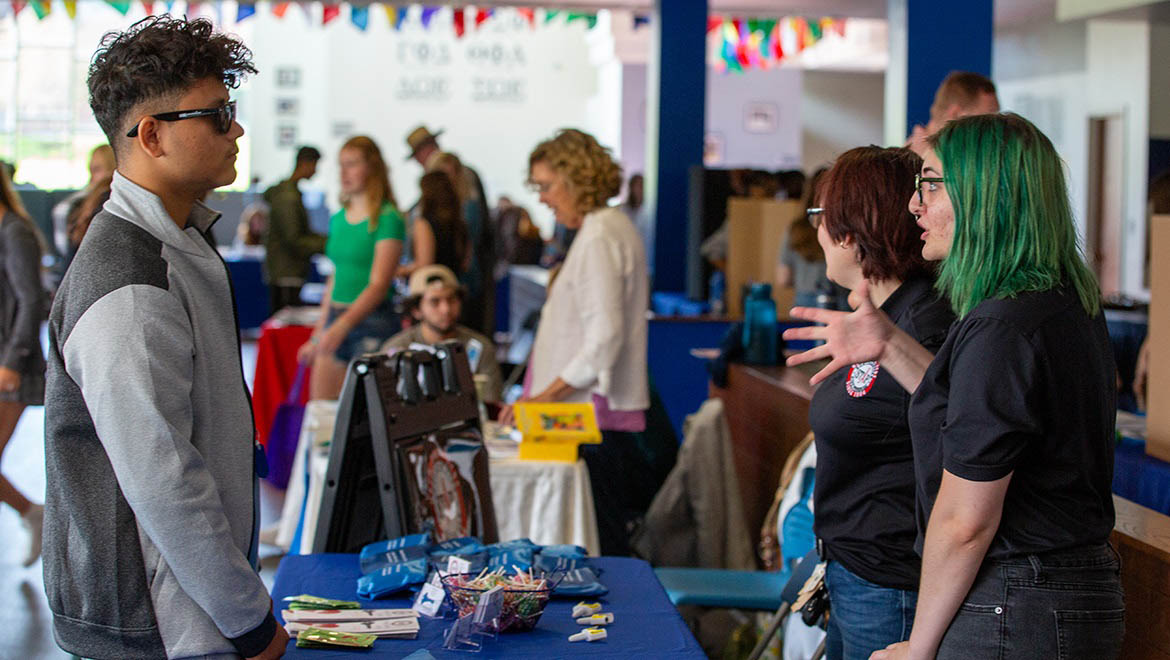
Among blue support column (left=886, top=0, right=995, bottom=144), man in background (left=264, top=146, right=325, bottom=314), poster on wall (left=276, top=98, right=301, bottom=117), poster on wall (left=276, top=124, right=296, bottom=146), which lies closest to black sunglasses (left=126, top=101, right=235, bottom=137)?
blue support column (left=886, top=0, right=995, bottom=144)

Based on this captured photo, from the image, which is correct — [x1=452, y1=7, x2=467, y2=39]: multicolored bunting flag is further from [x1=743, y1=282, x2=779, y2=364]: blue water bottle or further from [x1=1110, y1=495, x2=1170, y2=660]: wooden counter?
[x1=1110, y1=495, x2=1170, y2=660]: wooden counter

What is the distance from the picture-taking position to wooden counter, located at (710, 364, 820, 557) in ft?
12.7

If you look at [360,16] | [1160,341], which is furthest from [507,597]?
[360,16]

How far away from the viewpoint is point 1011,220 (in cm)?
150

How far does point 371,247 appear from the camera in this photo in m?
4.70

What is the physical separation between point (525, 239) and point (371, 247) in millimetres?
8502

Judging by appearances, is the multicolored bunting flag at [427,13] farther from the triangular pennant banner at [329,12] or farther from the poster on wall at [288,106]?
the poster on wall at [288,106]

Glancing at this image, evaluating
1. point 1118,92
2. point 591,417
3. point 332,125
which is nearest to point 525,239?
point 1118,92

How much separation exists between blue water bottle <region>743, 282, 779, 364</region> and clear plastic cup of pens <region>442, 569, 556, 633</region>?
274 cm

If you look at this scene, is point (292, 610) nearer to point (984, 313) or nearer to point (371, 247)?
point (984, 313)

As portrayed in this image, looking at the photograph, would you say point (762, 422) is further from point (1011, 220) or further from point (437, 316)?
point (1011, 220)

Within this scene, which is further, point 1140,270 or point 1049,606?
point 1140,270

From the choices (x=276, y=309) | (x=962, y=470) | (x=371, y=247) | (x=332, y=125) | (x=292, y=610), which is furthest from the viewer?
(x=332, y=125)

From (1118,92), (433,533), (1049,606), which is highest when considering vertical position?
(1118,92)
